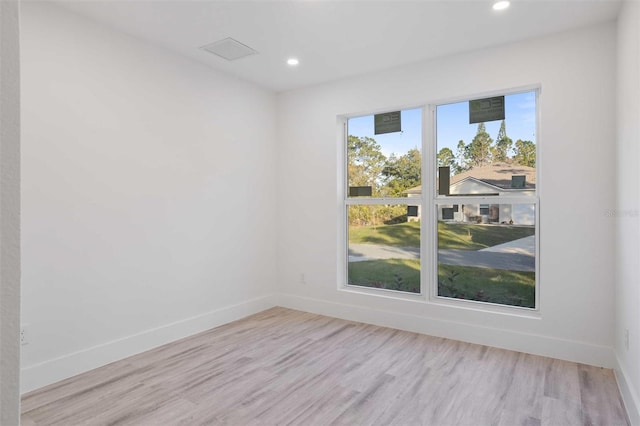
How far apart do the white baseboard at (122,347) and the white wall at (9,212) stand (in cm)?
266

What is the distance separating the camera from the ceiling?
2.75 meters

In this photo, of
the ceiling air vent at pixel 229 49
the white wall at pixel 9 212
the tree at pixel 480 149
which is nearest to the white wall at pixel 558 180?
the tree at pixel 480 149

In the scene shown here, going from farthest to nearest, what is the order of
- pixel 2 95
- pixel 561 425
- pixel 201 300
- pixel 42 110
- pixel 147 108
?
1. pixel 201 300
2. pixel 147 108
3. pixel 42 110
4. pixel 561 425
5. pixel 2 95

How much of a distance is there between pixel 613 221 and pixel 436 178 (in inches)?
59.8

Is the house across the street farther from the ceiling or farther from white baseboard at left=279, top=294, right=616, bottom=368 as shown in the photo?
the ceiling

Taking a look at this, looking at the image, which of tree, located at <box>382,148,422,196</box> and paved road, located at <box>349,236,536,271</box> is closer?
paved road, located at <box>349,236,536,271</box>

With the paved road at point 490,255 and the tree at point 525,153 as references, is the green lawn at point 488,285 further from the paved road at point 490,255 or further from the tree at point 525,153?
the tree at point 525,153

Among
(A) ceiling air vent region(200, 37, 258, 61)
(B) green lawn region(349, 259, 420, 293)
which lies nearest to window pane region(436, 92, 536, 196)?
(B) green lawn region(349, 259, 420, 293)

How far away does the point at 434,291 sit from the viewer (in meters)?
3.88

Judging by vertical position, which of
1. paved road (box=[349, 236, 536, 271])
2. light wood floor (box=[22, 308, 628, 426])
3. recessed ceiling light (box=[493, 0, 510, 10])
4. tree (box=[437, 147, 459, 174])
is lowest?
light wood floor (box=[22, 308, 628, 426])

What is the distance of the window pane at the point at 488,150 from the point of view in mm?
3443

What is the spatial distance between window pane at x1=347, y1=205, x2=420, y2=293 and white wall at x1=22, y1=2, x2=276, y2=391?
124cm

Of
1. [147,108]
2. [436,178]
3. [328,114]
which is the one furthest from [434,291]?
[147,108]

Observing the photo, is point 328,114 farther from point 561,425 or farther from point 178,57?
point 561,425
